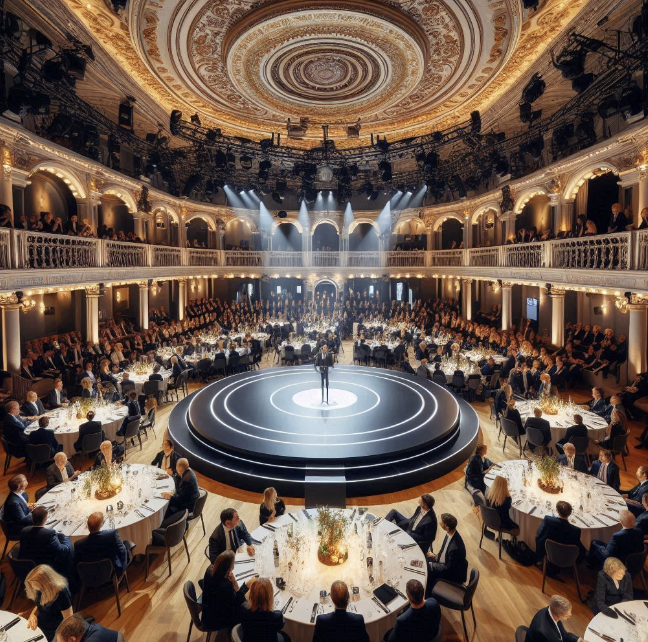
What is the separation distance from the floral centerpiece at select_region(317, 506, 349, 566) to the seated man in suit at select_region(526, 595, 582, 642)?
6.29 feet

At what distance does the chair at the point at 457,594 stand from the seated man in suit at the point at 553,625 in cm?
69

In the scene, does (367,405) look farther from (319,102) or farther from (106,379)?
(319,102)

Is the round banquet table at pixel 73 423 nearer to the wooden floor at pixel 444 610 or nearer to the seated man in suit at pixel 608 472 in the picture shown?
the wooden floor at pixel 444 610

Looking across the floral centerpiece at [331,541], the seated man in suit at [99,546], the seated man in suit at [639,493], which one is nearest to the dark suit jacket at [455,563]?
the floral centerpiece at [331,541]

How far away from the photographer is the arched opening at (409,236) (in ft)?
89.7

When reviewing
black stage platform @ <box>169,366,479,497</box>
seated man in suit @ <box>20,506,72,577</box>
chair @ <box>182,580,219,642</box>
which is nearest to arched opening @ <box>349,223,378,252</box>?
black stage platform @ <box>169,366,479,497</box>

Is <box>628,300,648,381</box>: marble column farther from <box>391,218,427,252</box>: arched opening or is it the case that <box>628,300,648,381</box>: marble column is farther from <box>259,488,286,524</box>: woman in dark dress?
<box>391,218,427,252</box>: arched opening

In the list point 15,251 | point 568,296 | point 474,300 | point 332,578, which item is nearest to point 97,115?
point 15,251

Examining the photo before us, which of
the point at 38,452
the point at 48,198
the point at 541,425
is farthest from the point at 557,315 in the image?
the point at 48,198

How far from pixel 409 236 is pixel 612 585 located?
25.4 m

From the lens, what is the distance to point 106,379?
1179 cm

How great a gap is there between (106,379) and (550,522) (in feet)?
36.1

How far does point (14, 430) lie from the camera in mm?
7914

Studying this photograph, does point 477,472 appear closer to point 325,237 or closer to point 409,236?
point 409,236
